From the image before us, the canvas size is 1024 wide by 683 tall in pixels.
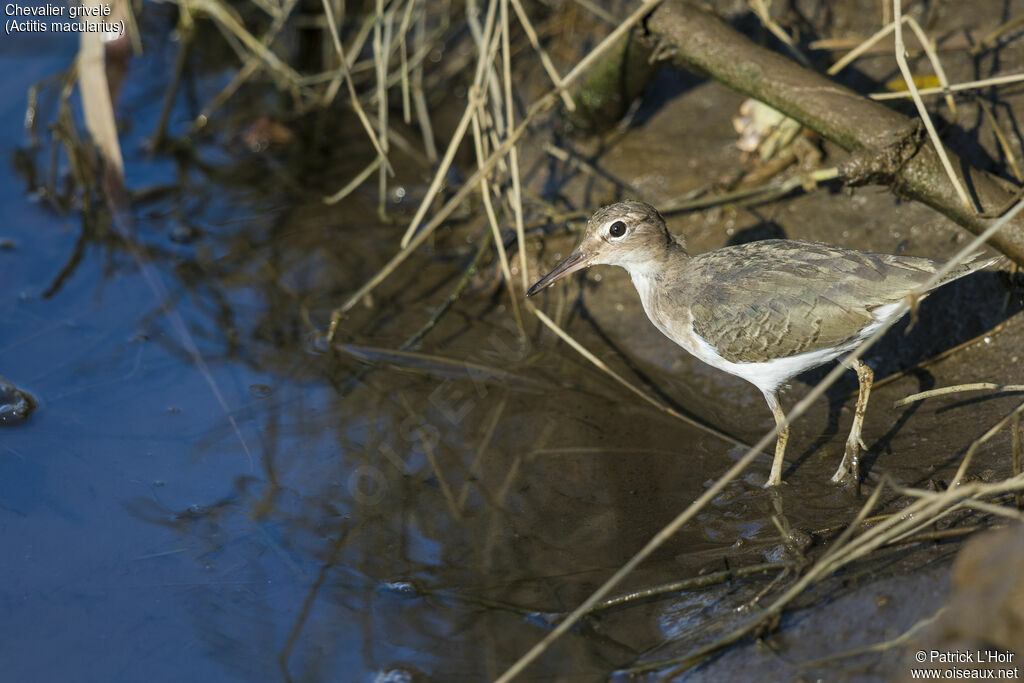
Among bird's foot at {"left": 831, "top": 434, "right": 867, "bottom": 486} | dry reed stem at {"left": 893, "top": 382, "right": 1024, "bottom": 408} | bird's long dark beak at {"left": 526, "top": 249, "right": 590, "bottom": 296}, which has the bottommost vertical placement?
bird's foot at {"left": 831, "top": 434, "right": 867, "bottom": 486}

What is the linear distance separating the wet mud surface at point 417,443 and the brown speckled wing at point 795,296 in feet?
2.42

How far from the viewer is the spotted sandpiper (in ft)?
14.1

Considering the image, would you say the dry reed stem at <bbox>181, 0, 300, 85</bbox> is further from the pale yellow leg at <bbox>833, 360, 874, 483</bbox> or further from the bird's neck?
the pale yellow leg at <bbox>833, 360, 874, 483</bbox>

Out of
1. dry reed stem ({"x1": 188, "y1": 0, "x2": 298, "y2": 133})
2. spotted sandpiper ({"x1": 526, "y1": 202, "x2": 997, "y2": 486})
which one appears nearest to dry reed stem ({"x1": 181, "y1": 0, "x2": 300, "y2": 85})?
dry reed stem ({"x1": 188, "y1": 0, "x2": 298, "y2": 133})

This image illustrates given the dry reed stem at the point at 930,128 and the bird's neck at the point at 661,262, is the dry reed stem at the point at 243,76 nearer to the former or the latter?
the bird's neck at the point at 661,262

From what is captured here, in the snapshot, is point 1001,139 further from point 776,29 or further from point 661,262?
point 661,262

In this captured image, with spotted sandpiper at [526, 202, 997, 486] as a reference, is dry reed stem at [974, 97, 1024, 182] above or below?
above

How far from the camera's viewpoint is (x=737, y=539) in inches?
166

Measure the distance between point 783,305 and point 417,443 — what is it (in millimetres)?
2069

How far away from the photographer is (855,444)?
4.54 meters

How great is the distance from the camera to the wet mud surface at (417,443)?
150 inches

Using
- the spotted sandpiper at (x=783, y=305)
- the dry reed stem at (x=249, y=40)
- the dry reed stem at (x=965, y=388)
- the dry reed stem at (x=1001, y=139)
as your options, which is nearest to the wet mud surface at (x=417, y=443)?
the dry reed stem at (x=1001, y=139)

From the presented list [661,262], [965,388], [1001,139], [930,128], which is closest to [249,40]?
[661,262]

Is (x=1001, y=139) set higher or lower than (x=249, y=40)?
lower
